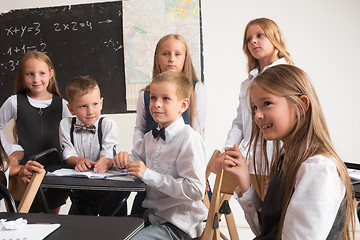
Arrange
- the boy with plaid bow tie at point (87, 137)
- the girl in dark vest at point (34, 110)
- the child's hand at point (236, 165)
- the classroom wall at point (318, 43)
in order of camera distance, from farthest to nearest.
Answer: the classroom wall at point (318, 43), the girl in dark vest at point (34, 110), the boy with plaid bow tie at point (87, 137), the child's hand at point (236, 165)

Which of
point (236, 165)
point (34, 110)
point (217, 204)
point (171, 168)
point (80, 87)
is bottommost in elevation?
point (217, 204)

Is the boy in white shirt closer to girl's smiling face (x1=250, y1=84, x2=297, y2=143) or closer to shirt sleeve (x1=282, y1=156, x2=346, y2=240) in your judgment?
girl's smiling face (x1=250, y1=84, x2=297, y2=143)

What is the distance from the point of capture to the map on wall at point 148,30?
140 inches

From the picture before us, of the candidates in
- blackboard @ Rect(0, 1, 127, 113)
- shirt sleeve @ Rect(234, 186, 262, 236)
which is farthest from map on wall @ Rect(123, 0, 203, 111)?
shirt sleeve @ Rect(234, 186, 262, 236)

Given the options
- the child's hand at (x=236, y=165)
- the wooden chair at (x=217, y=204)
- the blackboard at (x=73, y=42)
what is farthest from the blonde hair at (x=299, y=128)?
the blackboard at (x=73, y=42)

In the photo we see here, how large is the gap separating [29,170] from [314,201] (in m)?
1.29

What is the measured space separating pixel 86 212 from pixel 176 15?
2.04 metres

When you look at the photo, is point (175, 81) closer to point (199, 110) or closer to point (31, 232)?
point (199, 110)

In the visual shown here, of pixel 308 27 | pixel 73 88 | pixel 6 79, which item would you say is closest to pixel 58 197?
pixel 73 88

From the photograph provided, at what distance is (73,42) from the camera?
3734 millimetres

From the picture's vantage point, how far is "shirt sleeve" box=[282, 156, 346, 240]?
1052mm

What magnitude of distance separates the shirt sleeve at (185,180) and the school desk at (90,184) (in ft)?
0.22

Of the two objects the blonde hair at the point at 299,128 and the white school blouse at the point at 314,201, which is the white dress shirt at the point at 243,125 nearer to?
the blonde hair at the point at 299,128

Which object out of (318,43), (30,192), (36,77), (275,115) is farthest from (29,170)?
(318,43)
